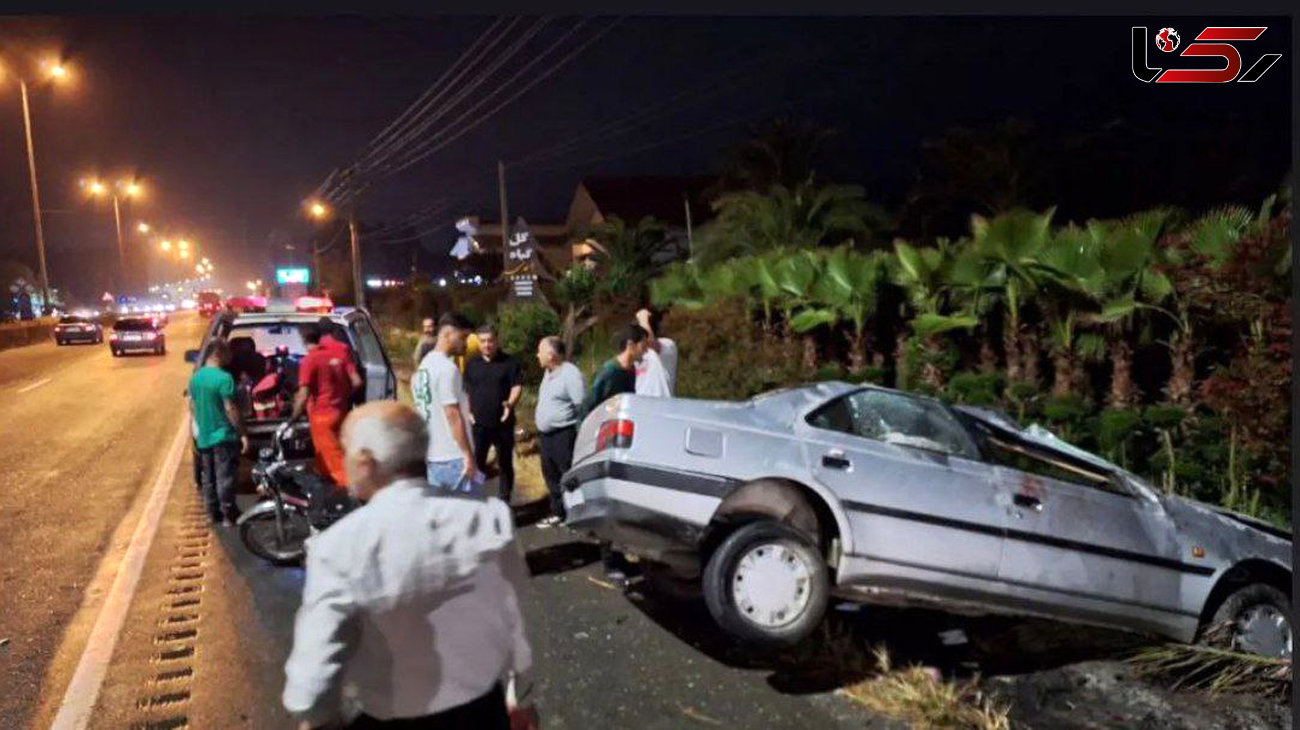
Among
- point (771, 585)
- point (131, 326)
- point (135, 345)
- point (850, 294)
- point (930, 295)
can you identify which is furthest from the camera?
point (131, 326)

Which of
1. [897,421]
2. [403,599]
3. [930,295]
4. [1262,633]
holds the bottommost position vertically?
[1262,633]

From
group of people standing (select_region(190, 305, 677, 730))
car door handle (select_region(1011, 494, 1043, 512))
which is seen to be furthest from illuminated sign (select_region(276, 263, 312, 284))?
group of people standing (select_region(190, 305, 677, 730))

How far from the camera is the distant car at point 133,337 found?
101 ft

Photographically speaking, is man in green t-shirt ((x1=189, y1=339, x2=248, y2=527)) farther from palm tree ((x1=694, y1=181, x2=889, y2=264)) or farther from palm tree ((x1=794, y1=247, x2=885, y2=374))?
palm tree ((x1=694, y1=181, x2=889, y2=264))

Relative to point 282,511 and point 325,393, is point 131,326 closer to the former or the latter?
point 325,393

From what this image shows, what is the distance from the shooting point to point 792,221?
85.3 ft

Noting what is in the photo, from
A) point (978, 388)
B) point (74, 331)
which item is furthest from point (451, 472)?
point (74, 331)

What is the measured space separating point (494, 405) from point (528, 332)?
9257 millimetres

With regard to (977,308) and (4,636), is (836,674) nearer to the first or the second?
(4,636)

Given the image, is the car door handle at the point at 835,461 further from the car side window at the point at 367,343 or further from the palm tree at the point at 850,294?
the palm tree at the point at 850,294

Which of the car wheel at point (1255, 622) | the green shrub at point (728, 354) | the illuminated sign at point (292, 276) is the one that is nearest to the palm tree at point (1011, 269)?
the green shrub at point (728, 354)

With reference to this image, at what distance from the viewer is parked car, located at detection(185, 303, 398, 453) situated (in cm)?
933

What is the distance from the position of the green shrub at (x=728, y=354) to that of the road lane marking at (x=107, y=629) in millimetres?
7019

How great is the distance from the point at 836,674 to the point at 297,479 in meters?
3.88
